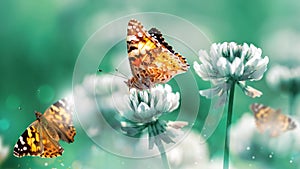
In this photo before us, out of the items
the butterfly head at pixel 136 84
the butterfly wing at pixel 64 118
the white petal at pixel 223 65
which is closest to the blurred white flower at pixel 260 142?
the white petal at pixel 223 65

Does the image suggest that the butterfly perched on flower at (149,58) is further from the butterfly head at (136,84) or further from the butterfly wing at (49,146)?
the butterfly wing at (49,146)

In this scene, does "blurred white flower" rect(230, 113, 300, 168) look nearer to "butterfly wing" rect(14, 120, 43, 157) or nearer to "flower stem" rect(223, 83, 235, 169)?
"flower stem" rect(223, 83, 235, 169)

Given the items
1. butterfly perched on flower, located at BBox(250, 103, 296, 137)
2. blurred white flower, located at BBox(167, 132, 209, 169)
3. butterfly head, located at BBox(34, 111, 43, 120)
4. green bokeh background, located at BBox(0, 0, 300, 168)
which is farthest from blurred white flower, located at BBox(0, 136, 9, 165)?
butterfly perched on flower, located at BBox(250, 103, 296, 137)

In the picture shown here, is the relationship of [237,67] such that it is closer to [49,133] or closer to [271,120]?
[271,120]

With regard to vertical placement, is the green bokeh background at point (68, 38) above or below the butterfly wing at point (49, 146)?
above

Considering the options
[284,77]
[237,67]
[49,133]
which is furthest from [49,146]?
[284,77]

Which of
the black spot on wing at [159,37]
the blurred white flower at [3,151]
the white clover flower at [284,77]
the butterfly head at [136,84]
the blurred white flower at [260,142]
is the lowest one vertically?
the blurred white flower at [3,151]

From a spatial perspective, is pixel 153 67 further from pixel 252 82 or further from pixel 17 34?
pixel 17 34
